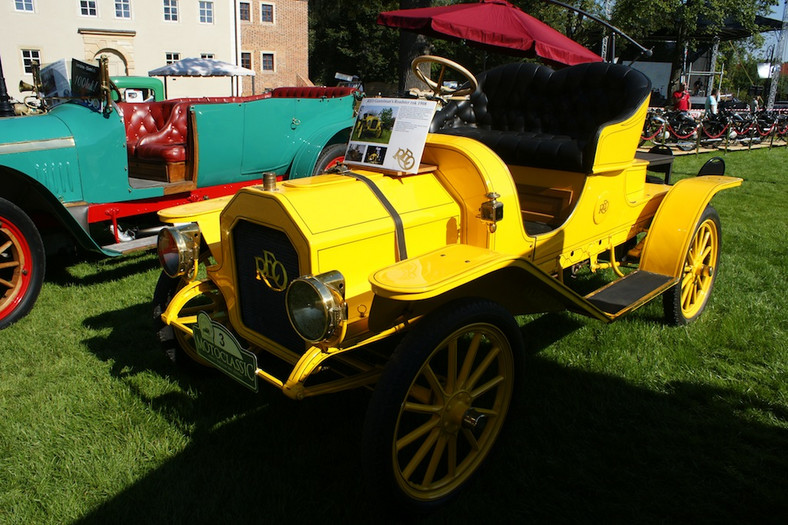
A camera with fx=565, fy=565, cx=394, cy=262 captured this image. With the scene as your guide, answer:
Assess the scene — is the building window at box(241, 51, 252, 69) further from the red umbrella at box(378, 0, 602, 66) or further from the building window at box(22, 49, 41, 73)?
the red umbrella at box(378, 0, 602, 66)

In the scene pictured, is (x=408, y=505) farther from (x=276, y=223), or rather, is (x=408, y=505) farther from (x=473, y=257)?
(x=276, y=223)

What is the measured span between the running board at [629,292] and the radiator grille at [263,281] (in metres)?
1.64

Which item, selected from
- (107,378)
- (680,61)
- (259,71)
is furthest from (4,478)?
(259,71)

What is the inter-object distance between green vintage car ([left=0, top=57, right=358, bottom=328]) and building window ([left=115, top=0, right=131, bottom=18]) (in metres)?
26.2

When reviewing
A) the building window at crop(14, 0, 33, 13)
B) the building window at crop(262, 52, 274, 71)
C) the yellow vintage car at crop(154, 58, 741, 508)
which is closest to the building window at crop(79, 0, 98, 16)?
the building window at crop(14, 0, 33, 13)

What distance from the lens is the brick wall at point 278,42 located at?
36562 mm

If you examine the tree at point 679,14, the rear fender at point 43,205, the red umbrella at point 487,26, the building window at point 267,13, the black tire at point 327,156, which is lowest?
the rear fender at point 43,205

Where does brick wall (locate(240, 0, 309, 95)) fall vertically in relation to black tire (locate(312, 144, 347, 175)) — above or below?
above

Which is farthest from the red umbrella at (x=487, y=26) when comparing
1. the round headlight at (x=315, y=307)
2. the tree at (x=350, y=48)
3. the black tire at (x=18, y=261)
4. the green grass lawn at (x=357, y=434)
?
the tree at (x=350, y=48)

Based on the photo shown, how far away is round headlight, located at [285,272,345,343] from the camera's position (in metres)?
1.94

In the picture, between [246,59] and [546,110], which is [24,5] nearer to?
[246,59]

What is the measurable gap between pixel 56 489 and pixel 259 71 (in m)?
38.0

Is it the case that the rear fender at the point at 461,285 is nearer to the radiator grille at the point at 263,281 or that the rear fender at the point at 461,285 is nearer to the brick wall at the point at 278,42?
the radiator grille at the point at 263,281

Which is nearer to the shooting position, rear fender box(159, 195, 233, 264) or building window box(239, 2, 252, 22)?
rear fender box(159, 195, 233, 264)
